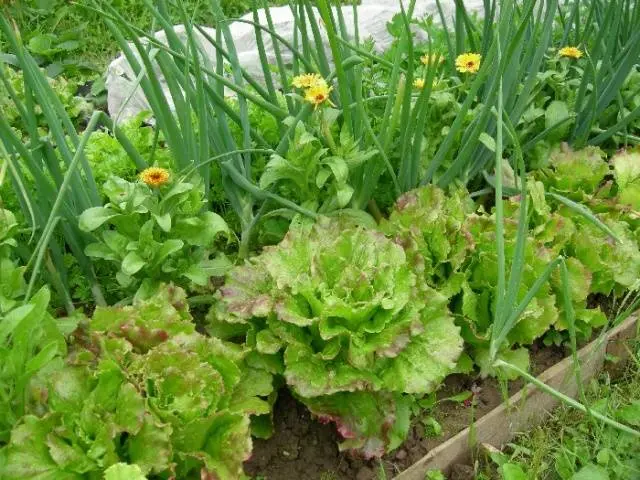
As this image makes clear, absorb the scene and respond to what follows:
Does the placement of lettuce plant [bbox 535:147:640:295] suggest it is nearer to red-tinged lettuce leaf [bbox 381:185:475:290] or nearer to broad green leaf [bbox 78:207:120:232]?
red-tinged lettuce leaf [bbox 381:185:475:290]

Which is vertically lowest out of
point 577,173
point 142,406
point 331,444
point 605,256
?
point 331,444

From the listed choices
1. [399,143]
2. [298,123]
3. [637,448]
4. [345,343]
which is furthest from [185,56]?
[637,448]

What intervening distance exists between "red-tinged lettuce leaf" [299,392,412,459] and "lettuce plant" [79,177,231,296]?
42 cm

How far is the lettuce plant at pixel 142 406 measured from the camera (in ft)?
4.13

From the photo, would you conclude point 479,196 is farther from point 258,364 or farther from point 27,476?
point 27,476

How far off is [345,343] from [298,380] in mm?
135

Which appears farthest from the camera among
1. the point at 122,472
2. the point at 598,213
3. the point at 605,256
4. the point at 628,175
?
the point at 628,175

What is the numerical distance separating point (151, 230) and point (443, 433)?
0.85 metres

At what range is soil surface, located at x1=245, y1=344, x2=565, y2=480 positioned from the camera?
5.19ft

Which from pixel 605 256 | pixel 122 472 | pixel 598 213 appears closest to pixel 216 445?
pixel 122 472

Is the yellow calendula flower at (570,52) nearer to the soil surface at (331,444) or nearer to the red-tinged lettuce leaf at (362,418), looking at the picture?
the soil surface at (331,444)

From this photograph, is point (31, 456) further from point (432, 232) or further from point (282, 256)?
point (432, 232)

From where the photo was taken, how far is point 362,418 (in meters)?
1.55

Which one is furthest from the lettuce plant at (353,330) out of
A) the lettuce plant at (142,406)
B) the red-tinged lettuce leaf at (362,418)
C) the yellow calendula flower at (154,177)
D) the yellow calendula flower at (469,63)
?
the yellow calendula flower at (469,63)
